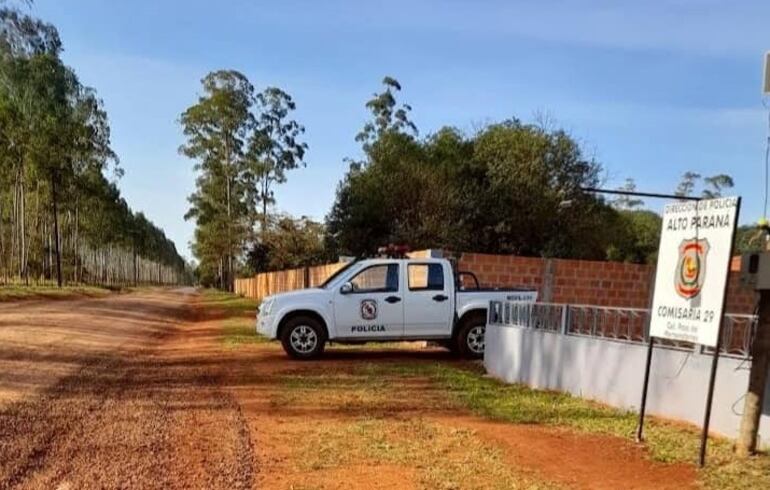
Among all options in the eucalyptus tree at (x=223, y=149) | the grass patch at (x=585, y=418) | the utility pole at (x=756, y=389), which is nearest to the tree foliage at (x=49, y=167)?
the eucalyptus tree at (x=223, y=149)

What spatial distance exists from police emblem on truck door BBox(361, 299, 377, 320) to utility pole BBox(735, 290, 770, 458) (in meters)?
7.86

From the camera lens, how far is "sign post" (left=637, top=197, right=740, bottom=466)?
5.91m

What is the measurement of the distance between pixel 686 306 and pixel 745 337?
2.39 feet

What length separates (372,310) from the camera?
13164 millimetres

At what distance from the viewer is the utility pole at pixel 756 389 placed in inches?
233

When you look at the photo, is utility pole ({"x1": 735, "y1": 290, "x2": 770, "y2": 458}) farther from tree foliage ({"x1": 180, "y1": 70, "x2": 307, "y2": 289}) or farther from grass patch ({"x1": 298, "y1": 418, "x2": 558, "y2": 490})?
tree foliage ({"x1": 180, "y1": 70, "x2": 307, "y2": 289})

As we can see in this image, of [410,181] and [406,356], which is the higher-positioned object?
[410,181]

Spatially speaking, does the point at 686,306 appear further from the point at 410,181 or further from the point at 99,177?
the point at 99,177

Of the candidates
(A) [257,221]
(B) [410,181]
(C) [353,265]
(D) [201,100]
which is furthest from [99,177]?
(C) [353,265]

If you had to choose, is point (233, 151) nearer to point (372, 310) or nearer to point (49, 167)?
point (49, 167)

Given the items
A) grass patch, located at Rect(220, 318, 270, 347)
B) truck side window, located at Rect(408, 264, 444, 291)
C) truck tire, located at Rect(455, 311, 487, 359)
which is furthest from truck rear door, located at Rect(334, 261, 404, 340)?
grass patch, located at Rect(220, 318, 270, 347)

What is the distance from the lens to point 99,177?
165ft

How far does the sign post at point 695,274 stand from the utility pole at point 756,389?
1.02 ft

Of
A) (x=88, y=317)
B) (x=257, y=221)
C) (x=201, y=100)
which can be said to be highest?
(x=201, y=100)
